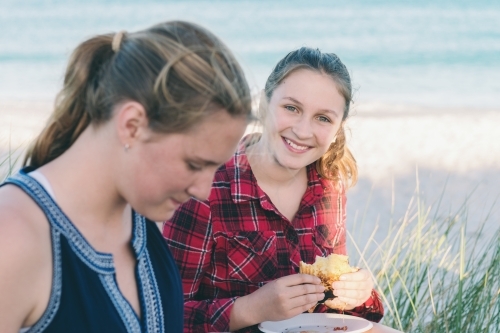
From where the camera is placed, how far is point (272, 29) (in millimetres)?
27266

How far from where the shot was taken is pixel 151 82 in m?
1.78

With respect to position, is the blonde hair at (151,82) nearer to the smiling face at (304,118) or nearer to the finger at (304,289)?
the finger at (304,289)

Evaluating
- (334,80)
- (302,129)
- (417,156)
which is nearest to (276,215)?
(302,129)

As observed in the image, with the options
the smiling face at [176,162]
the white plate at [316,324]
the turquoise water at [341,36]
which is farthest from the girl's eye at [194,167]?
the turquoise water at [341,36]

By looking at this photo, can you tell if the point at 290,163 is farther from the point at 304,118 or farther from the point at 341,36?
the point at 341,36

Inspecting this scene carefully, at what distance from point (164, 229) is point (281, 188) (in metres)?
0.51

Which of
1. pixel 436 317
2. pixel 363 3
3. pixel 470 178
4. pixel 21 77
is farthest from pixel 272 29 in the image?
pixel 436 317

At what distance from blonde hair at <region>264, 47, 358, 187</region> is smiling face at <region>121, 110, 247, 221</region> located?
1.60 meters

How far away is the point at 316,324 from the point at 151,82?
1.56 metres

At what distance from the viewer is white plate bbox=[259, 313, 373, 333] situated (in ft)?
9.86

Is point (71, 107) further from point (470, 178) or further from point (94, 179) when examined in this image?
point (470, 178)

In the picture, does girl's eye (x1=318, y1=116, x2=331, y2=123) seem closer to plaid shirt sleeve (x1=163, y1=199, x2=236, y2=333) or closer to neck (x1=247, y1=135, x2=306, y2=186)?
neck (x1=247, y1=135, x2=306, y2=186)

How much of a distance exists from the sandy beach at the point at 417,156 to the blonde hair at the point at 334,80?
286 cm

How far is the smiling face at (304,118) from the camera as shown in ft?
10.9
